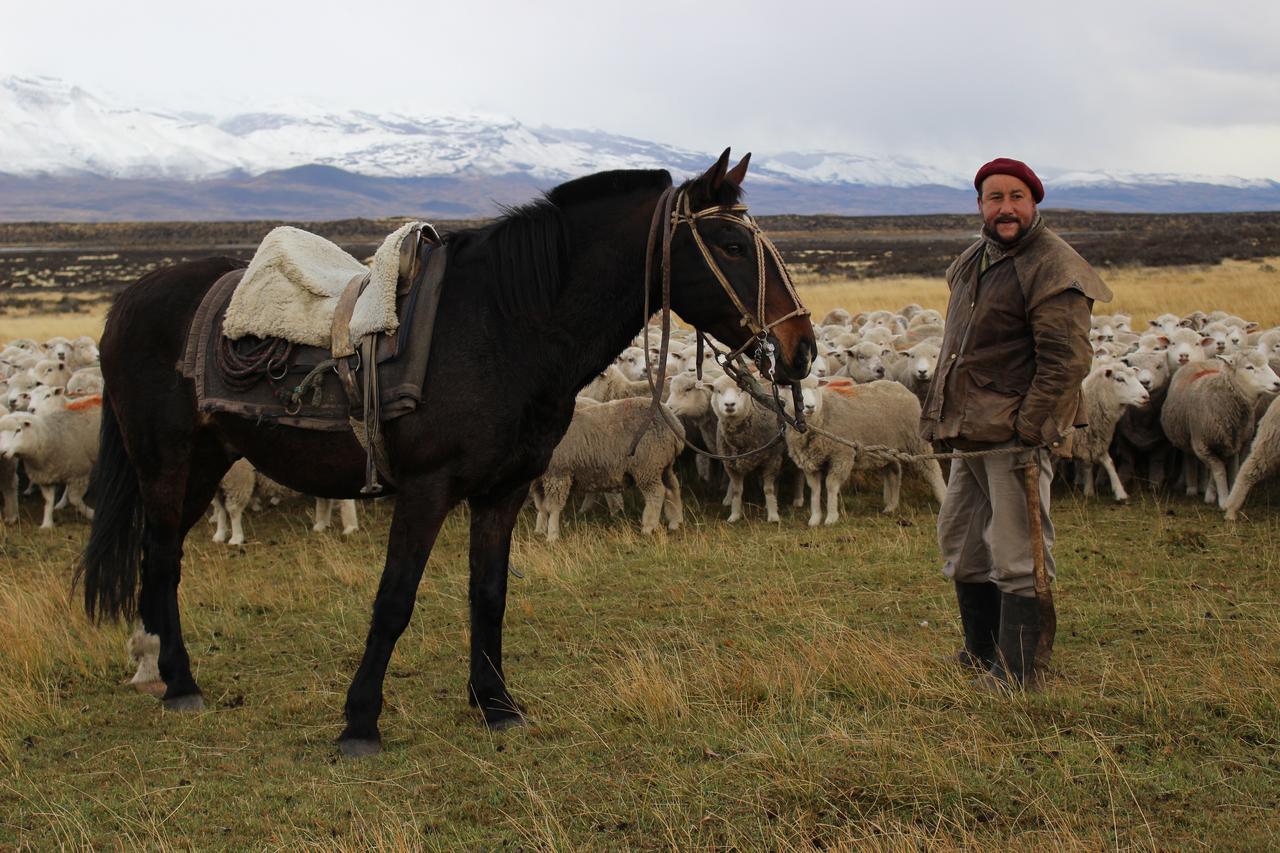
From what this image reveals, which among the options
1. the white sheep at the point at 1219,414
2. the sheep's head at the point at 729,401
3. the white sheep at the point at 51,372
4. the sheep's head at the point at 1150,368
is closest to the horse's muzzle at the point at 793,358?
the sheep's head at the point at 729,401

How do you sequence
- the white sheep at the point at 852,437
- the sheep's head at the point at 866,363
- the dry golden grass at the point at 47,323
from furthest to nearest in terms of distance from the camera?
the dry golden grass at the point at 47,323 < the sheep's head at the point at 866,363 < the white sheep at the point at 852,437

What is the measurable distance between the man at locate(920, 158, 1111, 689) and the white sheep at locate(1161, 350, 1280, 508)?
5920 mm

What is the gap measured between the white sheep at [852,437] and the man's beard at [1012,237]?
547cm

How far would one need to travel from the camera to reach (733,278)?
4.64 m

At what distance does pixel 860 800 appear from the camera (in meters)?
4.09

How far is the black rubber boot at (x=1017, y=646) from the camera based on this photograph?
510 centimetres

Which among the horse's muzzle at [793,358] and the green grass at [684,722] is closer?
the green grass at [684,722]

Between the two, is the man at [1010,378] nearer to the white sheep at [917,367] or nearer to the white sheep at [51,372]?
the white sheep at [917,367]

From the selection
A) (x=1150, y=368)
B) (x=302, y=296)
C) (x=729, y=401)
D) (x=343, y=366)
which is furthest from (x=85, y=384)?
(x=1150, y=368)

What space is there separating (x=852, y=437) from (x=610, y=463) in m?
2.45

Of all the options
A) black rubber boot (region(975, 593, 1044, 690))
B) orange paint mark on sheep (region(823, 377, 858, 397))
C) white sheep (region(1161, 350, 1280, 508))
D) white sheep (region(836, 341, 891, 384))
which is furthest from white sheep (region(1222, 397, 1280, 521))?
white sheep (region(836, 341, 891, 384))

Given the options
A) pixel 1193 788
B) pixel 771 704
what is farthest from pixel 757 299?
pixel 1193 788

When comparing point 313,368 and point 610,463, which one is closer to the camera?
point 313,368

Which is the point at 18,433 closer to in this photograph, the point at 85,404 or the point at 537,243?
the point at 85,404
